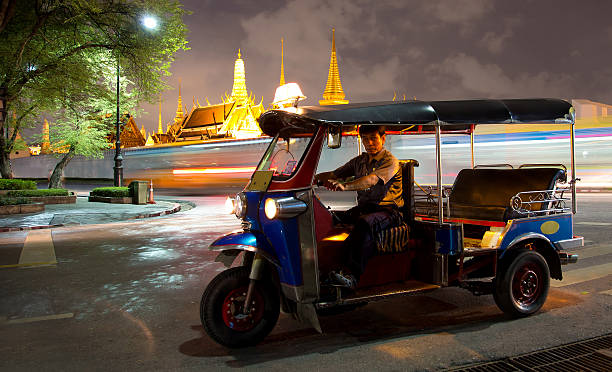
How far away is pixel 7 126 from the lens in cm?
2780

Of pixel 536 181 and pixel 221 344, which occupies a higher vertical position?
pixel 536 181

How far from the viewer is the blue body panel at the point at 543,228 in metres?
5.00

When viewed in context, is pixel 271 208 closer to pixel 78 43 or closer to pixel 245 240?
pixel 245 240

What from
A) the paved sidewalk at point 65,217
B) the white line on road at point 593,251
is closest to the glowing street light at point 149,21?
the paved sidewalk at point 65,217

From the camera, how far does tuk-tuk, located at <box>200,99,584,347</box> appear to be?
13.2 feet

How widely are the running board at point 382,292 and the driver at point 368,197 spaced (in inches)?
4.7

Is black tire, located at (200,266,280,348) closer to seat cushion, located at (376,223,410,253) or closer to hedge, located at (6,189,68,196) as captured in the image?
seat cushion, located at (376,223,410,253)

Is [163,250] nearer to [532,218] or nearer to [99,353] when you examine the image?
[99,353]

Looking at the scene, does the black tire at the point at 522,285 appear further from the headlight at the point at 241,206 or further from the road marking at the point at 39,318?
the road marking at the point at 39,318

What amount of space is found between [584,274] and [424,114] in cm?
391

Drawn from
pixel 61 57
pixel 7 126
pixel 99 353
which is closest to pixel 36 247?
pixel 99 353

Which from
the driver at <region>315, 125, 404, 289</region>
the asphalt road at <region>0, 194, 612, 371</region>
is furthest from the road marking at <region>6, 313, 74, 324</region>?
the driver at <region>315, 125, 404, 289</region>

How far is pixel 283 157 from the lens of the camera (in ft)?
14.9

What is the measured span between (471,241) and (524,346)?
176 centimetres
